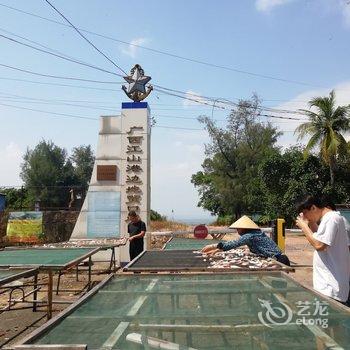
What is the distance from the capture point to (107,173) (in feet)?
46.5

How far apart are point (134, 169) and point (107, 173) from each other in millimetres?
915

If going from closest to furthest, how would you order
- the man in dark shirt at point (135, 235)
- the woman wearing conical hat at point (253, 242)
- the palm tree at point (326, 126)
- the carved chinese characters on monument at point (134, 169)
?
the woman wearing conical hat at point (253, 242)
the man in dark shirt at point (135, 235)
the carved chinese characters on monument at point (134, 169)
the palm tree at point (326, 126)

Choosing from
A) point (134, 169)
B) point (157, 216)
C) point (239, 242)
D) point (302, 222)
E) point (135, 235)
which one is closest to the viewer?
point (302, 222)

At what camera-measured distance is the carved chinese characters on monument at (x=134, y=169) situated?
45.4 feet

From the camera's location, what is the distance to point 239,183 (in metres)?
41.4

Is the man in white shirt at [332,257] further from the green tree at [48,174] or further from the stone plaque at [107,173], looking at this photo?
the green tree at [48,174]

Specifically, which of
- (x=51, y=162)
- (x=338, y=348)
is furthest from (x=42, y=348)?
(x=51, y=162)

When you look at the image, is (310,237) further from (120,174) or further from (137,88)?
(137,88)

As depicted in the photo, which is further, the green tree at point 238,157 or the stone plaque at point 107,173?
the green tree at point 238,157

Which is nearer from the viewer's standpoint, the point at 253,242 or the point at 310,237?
the point at 310,237

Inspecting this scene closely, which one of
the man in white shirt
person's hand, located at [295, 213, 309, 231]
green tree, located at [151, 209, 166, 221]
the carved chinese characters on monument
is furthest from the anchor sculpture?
green tree, located at [151, 209, 166, 221]

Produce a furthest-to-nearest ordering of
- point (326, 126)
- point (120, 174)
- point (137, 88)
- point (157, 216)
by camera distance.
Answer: point (157, 216)
point (326, 126)
point (137, 88)
point (120, 174)

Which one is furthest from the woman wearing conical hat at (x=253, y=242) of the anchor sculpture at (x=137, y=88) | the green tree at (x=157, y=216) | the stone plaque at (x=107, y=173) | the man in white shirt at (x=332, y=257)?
the green tree at (x=157, y=216)

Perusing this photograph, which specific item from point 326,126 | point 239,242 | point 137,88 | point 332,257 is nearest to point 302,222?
point 332,257
